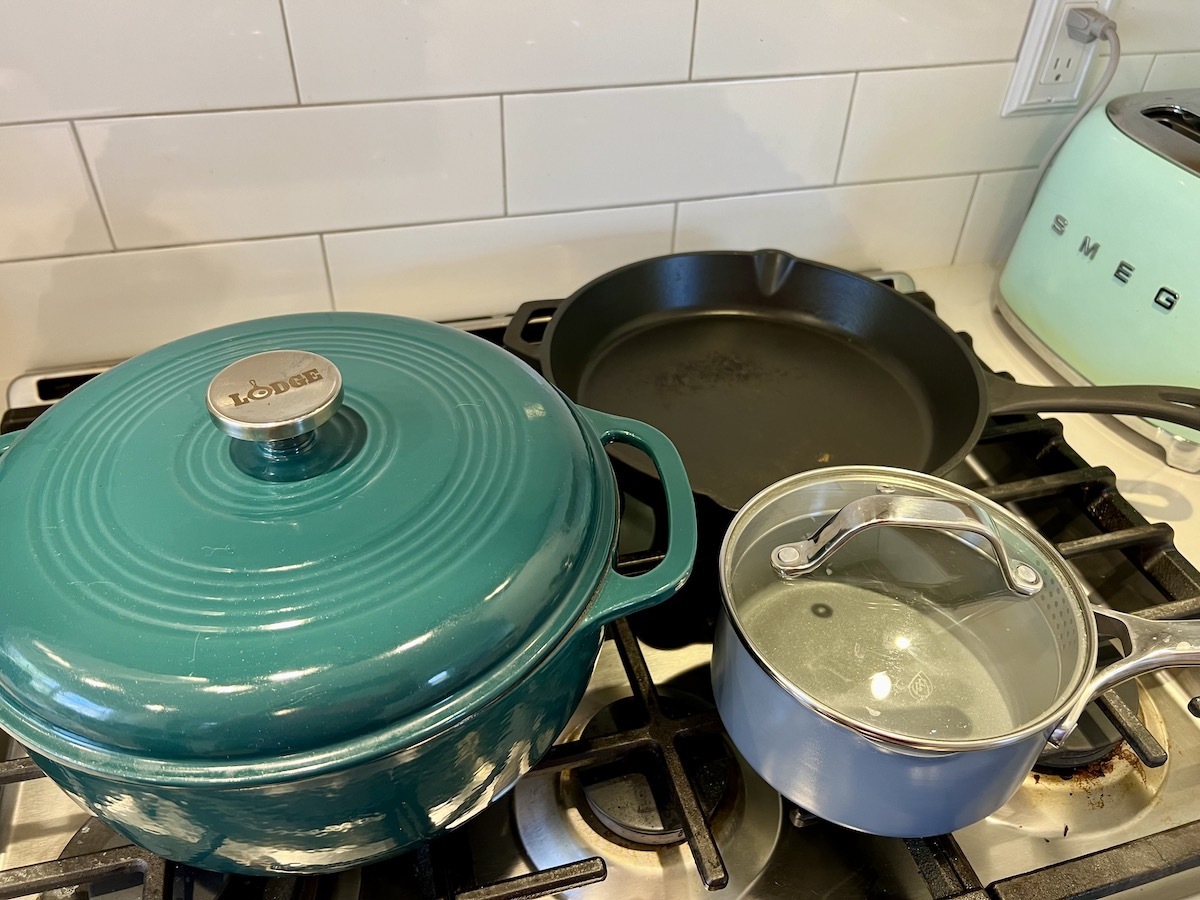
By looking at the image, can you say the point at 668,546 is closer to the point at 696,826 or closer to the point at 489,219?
the point at 696,826

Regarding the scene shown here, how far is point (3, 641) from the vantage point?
39cm

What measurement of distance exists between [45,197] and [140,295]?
4.1 inches

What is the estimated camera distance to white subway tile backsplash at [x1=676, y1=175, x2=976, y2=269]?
2.86 ft

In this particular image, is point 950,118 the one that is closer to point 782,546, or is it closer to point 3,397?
point 782,546

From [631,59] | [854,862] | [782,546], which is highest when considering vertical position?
[631,59]

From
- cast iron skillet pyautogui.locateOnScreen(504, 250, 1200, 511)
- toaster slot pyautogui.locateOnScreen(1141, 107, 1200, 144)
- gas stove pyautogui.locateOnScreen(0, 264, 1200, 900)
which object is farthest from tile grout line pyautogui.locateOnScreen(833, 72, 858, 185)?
gas stove pyautogui.locateOnScreen(0, 264, 1200, 900)

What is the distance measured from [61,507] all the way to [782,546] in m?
0.38

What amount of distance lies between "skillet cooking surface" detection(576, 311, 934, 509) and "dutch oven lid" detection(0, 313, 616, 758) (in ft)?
0.87

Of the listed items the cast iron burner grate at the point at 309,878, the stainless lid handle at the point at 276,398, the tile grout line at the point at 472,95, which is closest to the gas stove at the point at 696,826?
the cast iron burner grate at the point at 309,878

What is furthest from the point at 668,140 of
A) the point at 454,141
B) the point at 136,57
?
the point at 136,57

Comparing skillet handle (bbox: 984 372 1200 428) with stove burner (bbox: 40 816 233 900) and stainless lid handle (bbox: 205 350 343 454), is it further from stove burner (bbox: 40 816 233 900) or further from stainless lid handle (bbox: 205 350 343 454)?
stove burner (bbox: 40 816 233 900)

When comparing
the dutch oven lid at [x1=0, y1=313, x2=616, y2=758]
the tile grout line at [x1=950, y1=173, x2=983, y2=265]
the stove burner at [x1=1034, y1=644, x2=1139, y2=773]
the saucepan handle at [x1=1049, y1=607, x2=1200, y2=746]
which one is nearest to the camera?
the dutch oven lid at [x1=0, y1=313, x2=616, y2=758]

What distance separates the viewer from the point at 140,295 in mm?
763

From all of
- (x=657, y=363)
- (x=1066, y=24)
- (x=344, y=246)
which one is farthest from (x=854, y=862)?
(x=1066, y=24)
